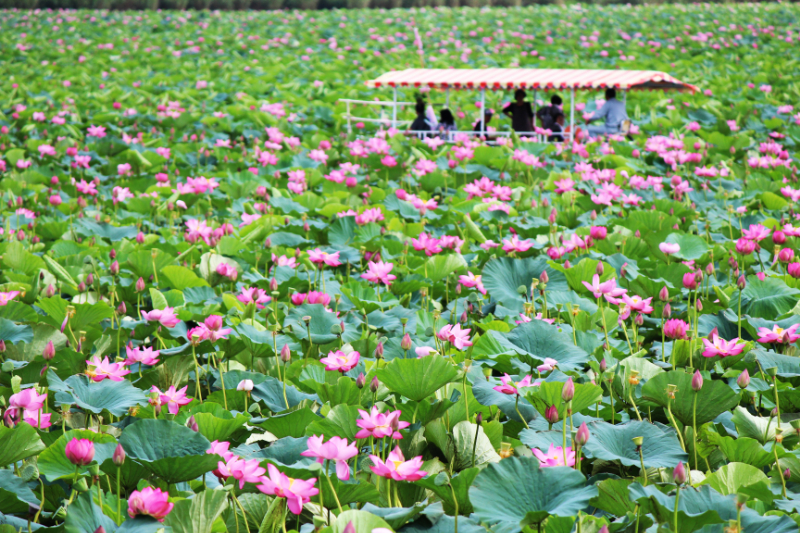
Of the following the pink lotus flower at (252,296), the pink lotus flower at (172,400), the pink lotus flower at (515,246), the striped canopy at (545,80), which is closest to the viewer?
the pink lotus flower at (172,400)

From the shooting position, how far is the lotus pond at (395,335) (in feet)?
4.20

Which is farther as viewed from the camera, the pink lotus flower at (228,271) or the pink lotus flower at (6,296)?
the pink lotus flower at (228,271)

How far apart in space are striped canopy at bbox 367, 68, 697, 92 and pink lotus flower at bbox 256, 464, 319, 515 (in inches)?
220

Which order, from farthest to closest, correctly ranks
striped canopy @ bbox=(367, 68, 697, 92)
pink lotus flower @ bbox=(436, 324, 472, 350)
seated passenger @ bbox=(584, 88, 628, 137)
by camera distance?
seated passenger @ bbox=(584, 88, 628, 137) → striped canopy @ bbox=(367, 68, 697, 92) → pink lotus flower @ bbox=(436, 324, 472, 350)

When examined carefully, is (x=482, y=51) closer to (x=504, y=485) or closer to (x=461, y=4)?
(x=461, y=4)

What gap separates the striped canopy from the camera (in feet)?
20.7

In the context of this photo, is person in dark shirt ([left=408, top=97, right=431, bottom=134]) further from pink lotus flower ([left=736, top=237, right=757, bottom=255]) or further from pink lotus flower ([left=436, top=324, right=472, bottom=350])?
pink lotus flower ([left=436, top=324, right=472, bottom=350])

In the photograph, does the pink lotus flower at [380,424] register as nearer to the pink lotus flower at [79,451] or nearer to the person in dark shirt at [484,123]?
the pink lotus flower at [79,451]

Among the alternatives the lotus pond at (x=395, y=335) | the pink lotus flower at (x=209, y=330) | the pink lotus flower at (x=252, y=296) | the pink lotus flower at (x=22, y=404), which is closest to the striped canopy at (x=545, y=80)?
the lotus pond at (x=395, y=335)

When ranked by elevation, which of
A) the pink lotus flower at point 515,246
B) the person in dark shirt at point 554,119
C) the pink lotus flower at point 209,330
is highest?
the pink lotus flower at point 209,330

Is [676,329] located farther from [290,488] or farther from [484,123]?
[484,123]

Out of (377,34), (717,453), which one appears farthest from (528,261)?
(377,34)

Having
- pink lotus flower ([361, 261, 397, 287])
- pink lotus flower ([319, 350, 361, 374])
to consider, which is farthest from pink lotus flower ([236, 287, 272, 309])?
pink lotus flower ([319, 350, 361, 374])

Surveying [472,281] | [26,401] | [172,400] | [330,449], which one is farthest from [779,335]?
[26,401]
